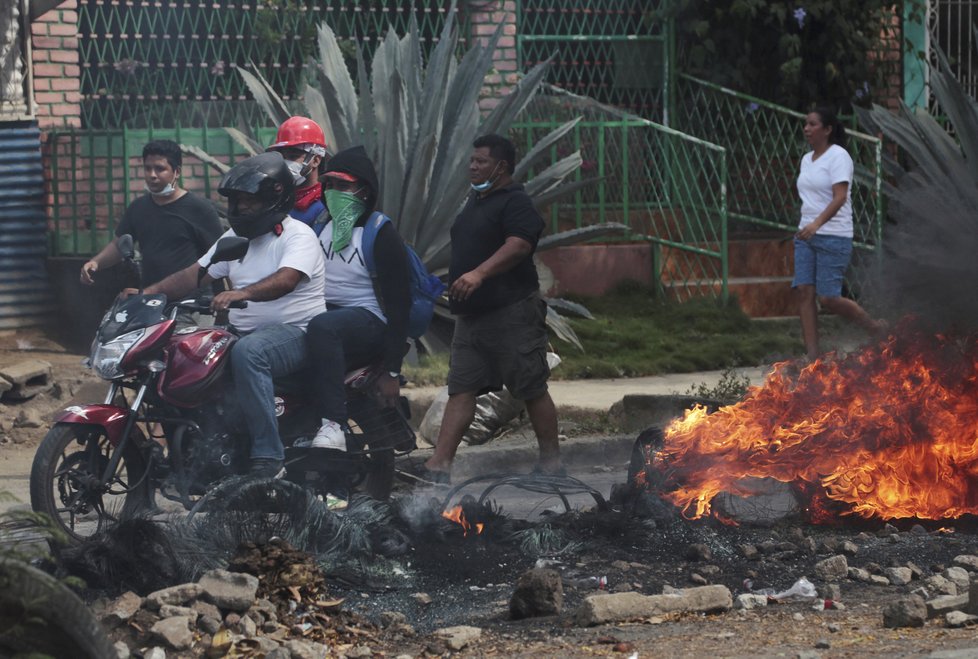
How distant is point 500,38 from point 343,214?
7.59 meters

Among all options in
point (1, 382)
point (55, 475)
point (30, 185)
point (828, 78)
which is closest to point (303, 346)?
point (55, 475)

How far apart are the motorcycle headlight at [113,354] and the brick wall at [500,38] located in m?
7.90

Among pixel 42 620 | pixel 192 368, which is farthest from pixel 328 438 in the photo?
pixel 42 620

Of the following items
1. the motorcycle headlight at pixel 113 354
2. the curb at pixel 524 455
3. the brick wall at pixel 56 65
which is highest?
the brick wall at pixel 56 65

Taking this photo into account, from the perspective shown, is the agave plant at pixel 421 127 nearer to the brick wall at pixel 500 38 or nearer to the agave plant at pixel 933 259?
the brick wall at pixel 500 38

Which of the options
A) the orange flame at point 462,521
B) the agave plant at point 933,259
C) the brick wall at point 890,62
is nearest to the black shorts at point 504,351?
the orange flame at point 462,521

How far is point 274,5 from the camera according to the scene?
1374 cm

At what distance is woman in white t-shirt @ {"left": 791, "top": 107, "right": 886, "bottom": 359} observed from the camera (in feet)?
34.7

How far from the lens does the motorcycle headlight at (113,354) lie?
262 inches

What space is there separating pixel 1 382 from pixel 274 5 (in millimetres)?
4927

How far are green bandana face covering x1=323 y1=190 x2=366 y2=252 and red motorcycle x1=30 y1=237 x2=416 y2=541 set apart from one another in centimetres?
69

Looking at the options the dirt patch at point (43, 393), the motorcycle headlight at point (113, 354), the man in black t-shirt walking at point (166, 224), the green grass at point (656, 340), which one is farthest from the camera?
the green grass at point (656, 340)

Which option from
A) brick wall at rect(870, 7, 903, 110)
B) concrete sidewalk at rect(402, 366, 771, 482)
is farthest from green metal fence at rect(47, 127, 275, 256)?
brick wall at rect(870, 7, 903, 110)

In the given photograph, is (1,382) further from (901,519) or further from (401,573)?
(901,519)
